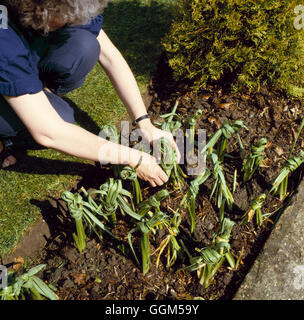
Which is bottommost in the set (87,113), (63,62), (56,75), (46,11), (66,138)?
(87,113)

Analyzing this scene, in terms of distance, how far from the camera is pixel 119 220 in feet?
7.07

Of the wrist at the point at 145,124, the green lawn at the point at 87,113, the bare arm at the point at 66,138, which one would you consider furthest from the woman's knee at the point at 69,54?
the green lawn at the point at 87,113

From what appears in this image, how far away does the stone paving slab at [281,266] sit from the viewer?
5.96ft

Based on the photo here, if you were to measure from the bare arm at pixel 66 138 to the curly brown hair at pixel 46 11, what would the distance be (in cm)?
36

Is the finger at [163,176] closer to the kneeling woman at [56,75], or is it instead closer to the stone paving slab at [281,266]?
the kneeling woman at [56,75]

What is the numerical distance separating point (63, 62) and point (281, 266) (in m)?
1.82

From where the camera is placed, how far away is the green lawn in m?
2.28

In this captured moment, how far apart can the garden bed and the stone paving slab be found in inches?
2.5

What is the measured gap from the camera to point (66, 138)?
183cm

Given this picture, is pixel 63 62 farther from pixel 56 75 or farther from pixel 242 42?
pixel 242 42

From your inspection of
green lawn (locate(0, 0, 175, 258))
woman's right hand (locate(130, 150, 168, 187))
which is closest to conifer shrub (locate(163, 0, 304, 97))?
green lawn (locate(0, 0, 175, 258))

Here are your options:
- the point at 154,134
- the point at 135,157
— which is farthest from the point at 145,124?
the point at 135,157

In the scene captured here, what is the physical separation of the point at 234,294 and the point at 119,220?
0.83m

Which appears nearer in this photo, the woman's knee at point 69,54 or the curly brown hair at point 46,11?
the curly brown hair at point 46,11
